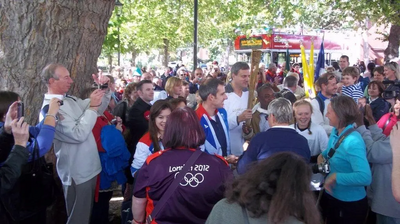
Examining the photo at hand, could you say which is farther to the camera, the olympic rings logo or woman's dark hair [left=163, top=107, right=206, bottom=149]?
woman's dark hair [left=163, top=107, right=206, bottom=149]

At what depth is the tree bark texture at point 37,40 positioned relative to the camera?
14.8 feet

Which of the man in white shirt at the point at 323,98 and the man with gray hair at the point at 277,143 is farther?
the man in white shirt at the point at 323,98

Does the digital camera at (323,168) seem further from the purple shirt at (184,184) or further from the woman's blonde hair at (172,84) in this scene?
the woman's blonde hair at (172,84)

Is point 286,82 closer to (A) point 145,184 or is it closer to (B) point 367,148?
(B) point 367,148

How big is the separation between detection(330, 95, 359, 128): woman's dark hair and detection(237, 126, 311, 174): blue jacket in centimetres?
57

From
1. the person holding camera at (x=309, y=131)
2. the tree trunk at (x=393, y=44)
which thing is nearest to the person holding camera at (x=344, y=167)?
the person holding camera at (x=309, y=131)

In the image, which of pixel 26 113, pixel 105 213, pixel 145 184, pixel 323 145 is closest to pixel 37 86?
pixel 26 113

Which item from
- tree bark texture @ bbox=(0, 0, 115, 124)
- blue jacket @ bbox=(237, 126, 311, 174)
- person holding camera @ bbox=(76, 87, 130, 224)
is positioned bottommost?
person holding camera @ bbox=(76, 87, 130, 224)

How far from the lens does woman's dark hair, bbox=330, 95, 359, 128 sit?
3.86 meters

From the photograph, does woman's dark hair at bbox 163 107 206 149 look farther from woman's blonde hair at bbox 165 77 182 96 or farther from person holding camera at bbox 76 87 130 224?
woman's blonde hair at bbox 165 77 182 96

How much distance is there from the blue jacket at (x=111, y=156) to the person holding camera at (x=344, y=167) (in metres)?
2.12

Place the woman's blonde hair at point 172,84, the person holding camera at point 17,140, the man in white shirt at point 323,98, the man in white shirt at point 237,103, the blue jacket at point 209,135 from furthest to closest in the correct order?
the woman's blonde hair at point 172,84 < the man in white shirt at point 323,98 < the man in white shirt at point 237,103 < the blue jacket at point 209,135 < the person holding camera at point 17,140

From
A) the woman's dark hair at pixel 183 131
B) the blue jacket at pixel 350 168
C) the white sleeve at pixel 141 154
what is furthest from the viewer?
the white sleeve at pixel 141 154

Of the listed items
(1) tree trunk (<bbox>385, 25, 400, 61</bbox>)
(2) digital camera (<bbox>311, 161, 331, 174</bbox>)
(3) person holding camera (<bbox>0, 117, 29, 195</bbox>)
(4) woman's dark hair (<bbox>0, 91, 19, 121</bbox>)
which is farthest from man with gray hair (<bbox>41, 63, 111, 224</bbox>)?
(1) tree trunk (<bbox>385, 25, 400, 61</bbox>)
